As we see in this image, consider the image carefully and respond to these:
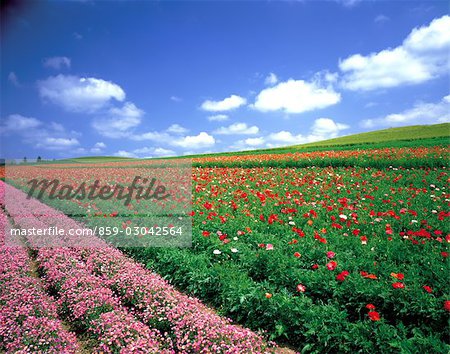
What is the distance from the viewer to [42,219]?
1028cm

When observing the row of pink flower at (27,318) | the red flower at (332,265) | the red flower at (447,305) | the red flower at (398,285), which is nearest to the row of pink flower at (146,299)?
the row of pink flower at (27,318)

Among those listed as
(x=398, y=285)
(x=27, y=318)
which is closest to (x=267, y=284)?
(x=398, y=285)

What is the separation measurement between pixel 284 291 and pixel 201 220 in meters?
3.54

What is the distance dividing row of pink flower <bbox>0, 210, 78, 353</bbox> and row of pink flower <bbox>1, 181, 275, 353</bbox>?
14.3 inches

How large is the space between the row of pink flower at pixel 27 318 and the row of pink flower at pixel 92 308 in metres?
0.26

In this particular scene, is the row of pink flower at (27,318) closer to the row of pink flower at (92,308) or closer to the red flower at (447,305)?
the row of pink flower at (92,308)

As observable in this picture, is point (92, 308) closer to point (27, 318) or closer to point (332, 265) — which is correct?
point (27, 318)

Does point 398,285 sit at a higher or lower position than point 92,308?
higher

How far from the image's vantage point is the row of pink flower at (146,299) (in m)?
3.84

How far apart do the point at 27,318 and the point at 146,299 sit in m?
1.69

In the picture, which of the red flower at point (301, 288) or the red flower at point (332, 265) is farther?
the red flower at point (332, 265)

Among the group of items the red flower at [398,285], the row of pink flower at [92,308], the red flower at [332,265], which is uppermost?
the red flower at [332,265]

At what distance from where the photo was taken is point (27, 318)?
4633 mm

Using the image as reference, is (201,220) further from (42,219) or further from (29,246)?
(42,219)
